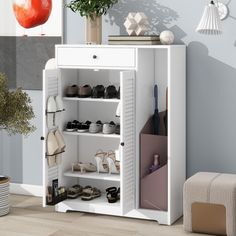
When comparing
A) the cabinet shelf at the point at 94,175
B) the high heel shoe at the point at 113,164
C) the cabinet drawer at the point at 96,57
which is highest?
the cabinet drawer at the point at 96,57

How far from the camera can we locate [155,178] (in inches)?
162

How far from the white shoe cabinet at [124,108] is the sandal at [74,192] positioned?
0.05 metres

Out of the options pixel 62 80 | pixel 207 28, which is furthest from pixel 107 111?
pixel 207 28

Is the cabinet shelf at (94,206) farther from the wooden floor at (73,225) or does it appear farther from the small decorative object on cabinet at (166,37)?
the small decorative object on cabinet at (166,37)

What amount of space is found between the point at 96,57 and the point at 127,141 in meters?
0.59

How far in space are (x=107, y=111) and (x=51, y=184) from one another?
654mm

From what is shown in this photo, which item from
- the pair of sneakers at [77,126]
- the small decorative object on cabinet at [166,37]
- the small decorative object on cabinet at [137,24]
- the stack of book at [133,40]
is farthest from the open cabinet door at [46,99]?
the small decorative object on cabinet at [166,37]

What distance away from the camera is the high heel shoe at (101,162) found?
433 cm

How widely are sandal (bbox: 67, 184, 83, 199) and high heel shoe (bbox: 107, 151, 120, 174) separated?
291 millimetres

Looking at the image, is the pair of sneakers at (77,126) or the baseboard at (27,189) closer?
the pair of sneakers at (77,126)

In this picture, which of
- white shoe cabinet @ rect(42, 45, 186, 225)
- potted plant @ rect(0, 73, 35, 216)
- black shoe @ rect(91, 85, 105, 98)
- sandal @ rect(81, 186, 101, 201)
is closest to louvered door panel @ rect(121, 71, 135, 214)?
white shoe cabinet @ rect(42, 45, 186, 225)

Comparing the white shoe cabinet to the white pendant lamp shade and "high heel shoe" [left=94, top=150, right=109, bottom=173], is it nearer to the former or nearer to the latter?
"high heel shoe" [left=94, top=150, right=109, bottom=173]

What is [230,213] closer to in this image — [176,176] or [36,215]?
[176,176]

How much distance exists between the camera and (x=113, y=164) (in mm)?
4301
